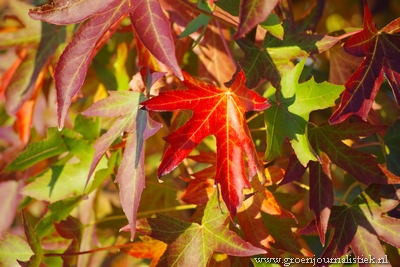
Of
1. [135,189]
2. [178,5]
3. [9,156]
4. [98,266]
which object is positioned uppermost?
[178,5]

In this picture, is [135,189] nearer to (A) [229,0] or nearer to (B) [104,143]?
(B) [104,143]

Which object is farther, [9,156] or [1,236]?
[9,156]

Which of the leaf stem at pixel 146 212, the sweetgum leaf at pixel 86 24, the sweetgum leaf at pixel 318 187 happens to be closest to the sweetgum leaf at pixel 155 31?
the sweetgum leaf at pixel 86 24

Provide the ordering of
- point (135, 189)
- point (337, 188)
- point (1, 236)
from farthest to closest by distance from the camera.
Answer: point (337, 188), point (1, 236), point (135, 189)

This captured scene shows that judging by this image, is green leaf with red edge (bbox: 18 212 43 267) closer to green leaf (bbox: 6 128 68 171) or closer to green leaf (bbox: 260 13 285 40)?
green leaf (bbox: 6 128 68 171)

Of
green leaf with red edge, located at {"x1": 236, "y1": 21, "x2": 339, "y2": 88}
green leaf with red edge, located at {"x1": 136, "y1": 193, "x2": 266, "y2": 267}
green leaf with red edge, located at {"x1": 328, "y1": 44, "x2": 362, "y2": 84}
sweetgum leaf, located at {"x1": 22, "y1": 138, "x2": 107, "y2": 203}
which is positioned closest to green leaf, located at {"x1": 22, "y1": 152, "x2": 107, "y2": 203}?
sweetgum leaf, located at {"x1": 22, "y1": 138, "x2": 107, "y2": 203}

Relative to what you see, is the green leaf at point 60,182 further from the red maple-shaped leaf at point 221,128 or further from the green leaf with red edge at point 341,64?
the green leaf with red edge at point 341,64

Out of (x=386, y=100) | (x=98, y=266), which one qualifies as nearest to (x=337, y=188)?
(x=386, y=100)
